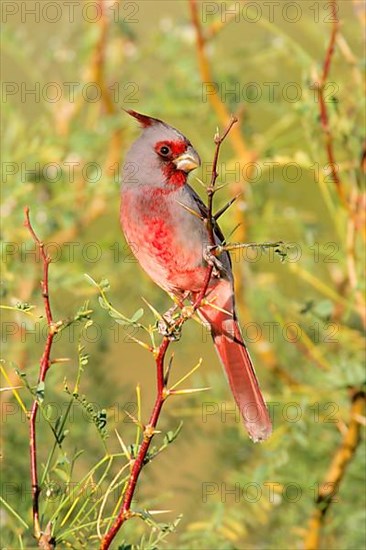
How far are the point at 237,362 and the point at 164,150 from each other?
1.57ft

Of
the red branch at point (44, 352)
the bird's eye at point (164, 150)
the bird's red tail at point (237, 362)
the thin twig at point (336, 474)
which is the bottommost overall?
the thin twig at point (336, 474)

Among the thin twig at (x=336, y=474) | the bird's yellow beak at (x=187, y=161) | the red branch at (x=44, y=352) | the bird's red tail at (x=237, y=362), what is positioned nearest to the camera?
the red branch at (x=44, y=352)

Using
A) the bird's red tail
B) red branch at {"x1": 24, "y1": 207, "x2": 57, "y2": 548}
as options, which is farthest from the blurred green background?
red branch at {"x1": 24, "y1": 207, "x2": 57, "y2": 548}

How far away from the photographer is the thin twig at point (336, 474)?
8.07 ft

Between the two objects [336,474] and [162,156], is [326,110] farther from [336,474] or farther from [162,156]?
[336,474]

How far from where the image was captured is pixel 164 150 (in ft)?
7.55

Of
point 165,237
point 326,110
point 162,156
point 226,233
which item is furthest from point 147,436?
point 226,233

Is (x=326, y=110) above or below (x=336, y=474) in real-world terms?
above

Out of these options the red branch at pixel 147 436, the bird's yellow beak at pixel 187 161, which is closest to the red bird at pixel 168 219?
the bird's yellow beak at pixel 187 161

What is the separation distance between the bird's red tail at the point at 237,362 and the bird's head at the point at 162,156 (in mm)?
240

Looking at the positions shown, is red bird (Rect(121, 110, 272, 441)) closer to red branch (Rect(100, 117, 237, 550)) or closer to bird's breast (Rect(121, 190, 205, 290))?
bird's breast (Rect(121, 190, 205, 290))

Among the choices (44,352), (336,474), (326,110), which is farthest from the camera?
(336,474)

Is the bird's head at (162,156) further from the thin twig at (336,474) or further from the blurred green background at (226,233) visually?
the thin twig at (336,474)

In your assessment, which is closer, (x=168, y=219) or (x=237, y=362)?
(x=168, y=219)
